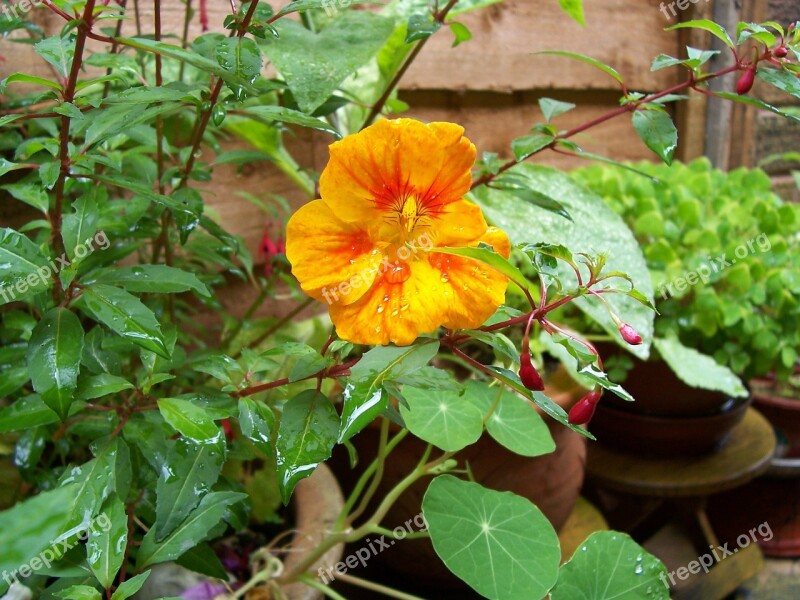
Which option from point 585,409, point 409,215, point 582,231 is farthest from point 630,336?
point 582,231

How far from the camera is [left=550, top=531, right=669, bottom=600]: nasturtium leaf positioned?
56cm

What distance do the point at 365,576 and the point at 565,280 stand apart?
1.85ft

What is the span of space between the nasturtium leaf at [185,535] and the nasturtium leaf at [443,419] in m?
0.18

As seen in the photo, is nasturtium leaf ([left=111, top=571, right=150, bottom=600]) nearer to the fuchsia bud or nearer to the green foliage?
the fuchsia bud

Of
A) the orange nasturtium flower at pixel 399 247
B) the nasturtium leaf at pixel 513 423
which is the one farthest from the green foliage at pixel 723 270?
the orange nasturtium flower at pixel 399 247

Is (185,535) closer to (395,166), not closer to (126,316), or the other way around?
(126,316)

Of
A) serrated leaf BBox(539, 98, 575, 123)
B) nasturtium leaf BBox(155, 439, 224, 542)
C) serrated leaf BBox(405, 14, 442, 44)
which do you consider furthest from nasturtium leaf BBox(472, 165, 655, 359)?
nasturtium leaf BBox(155, 439, 224, 542)

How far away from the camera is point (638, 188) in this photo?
1210 millimetres

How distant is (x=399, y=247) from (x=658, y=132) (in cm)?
24

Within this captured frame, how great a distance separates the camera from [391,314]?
39 centimetres

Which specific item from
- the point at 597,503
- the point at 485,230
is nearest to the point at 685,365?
the point at 597,503

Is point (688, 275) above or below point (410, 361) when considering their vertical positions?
below

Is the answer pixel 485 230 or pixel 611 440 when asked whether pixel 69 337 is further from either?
pixel 611 440

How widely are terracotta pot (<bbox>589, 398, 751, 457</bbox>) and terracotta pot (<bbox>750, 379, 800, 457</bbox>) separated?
263mm
